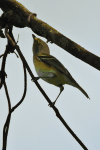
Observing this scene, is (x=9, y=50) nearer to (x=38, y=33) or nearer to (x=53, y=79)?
(x=38, y=33)

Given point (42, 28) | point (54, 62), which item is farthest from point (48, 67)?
point (42, 28)

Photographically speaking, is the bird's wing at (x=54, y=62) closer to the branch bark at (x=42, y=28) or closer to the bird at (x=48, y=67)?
the bird at (x=48, y=67)

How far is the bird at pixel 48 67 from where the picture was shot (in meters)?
0.94

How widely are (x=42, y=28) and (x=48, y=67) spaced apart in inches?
9.6

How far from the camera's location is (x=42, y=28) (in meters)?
0.79

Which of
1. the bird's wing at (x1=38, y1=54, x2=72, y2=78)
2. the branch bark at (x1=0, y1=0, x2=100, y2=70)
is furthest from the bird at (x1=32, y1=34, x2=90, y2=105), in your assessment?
the branch bark at (x1=0, y1=0, x2=100, y2=70)

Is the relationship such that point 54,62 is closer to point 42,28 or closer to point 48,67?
point 48,67

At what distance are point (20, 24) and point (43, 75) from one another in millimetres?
255

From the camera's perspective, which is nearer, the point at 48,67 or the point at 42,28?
the point at 42,28

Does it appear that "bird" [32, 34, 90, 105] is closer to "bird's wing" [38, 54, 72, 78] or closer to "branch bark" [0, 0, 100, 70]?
"bird's wing" [38, 54, 72, 78]

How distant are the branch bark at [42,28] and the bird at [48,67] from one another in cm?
14

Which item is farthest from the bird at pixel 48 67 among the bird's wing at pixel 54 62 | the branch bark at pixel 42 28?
the branch bark at pixel 42 28

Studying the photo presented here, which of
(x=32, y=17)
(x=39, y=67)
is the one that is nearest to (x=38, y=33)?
(x=32, y=17)

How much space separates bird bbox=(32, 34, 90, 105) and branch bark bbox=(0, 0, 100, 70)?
0.47ft
